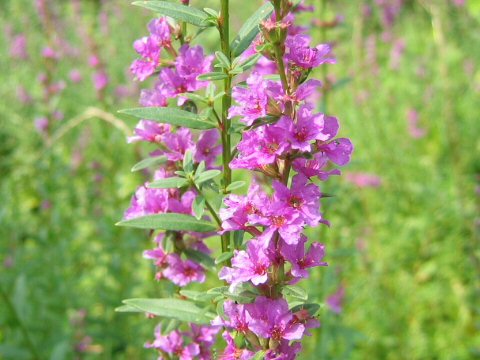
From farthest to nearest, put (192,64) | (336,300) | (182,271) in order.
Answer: (336,300) < (182,271) < (192,64)

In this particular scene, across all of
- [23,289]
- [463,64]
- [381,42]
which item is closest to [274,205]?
[23,289]

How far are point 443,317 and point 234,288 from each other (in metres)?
3.17

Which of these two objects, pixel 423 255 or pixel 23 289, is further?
pixel 423 255

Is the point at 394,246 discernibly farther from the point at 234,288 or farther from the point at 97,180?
the point at 234,288

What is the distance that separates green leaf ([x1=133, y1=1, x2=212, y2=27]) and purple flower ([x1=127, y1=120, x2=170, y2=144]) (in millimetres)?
260

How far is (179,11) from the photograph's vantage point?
1133mm

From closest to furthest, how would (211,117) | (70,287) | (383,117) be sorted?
1. (211,117)
2. (70,287)
3. (383,117)

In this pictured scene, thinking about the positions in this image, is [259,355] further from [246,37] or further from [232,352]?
[246,37]

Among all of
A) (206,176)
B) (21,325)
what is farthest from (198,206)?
(21,325)

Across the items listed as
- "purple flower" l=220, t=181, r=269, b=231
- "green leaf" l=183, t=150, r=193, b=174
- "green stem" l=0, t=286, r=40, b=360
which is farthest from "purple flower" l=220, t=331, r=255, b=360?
"green stem" l=0, t=286, r=40, b=360

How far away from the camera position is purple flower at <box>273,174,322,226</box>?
1009 mm

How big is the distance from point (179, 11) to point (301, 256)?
0.52 metres

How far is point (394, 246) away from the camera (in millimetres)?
4121

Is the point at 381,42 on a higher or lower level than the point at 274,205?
higher
